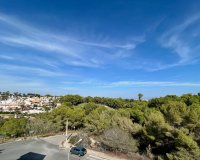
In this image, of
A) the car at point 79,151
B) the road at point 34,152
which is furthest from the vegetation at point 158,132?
the road at point 34,152

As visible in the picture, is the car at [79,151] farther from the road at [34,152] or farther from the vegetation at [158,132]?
the vegetation at [158,132]

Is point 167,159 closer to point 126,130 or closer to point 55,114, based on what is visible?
point 126,130

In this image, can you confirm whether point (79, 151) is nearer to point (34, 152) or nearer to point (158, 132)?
point (34, 152)

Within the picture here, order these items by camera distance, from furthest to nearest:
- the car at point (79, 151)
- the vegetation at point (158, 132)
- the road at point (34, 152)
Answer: the car at point (79, 151)
the road at point (34, 152)
the vegetation at point (158, 132)

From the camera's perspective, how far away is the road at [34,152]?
25922 millimetres

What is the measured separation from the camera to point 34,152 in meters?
28.1

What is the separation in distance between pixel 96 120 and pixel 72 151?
11.2 meters

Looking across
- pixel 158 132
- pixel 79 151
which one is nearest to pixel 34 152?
pixel 79 151

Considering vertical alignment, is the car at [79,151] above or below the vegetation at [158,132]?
below

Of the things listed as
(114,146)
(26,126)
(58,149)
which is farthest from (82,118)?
(114,146)

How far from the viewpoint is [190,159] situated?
2095 centimetres

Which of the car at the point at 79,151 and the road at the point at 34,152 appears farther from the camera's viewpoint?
the car at the point at 79,151

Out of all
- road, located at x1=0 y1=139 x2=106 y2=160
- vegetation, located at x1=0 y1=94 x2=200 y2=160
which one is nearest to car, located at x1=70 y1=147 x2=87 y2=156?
road, located at x1=0 y1=139 x2=106 y2=160

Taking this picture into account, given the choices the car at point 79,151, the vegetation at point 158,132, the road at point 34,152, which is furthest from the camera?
the car at point 79,151
